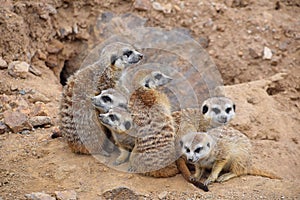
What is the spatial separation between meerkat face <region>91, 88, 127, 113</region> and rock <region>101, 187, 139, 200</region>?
21.7 inches

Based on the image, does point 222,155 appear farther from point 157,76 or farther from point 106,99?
point 106,99

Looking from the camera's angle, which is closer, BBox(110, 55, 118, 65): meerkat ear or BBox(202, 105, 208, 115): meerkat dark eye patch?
BBox(110, 55, 118, 65): meerkat ear

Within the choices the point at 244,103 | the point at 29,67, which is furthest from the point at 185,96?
the point at 29,67

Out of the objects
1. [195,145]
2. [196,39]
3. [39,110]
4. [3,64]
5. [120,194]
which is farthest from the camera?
[196,39]

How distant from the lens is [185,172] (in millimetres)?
3410

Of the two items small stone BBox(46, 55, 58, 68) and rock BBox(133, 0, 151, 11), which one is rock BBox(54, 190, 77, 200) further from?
rock BBox(133, 0, 151, 11)

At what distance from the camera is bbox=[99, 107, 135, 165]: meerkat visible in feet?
11.1

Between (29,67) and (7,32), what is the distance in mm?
350

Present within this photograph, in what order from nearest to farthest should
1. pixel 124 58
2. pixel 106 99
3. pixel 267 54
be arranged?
pixel 106 99 → pixel 124 58 → pixel 267 54

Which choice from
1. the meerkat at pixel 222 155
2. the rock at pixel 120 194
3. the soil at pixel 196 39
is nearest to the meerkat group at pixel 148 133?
the meerkat at pixel 222 155

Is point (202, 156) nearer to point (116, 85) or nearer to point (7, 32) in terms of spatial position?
point (116, 85)

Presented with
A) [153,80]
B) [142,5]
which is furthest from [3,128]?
[142,5]

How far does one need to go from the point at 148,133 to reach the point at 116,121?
0.21 m

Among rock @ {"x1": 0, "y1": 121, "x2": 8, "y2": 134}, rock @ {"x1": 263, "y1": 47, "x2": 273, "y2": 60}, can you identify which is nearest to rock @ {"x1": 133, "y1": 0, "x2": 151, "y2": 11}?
rock @ {"x1": 263, "y1": 47, "x2": 273, "y2": 60}
